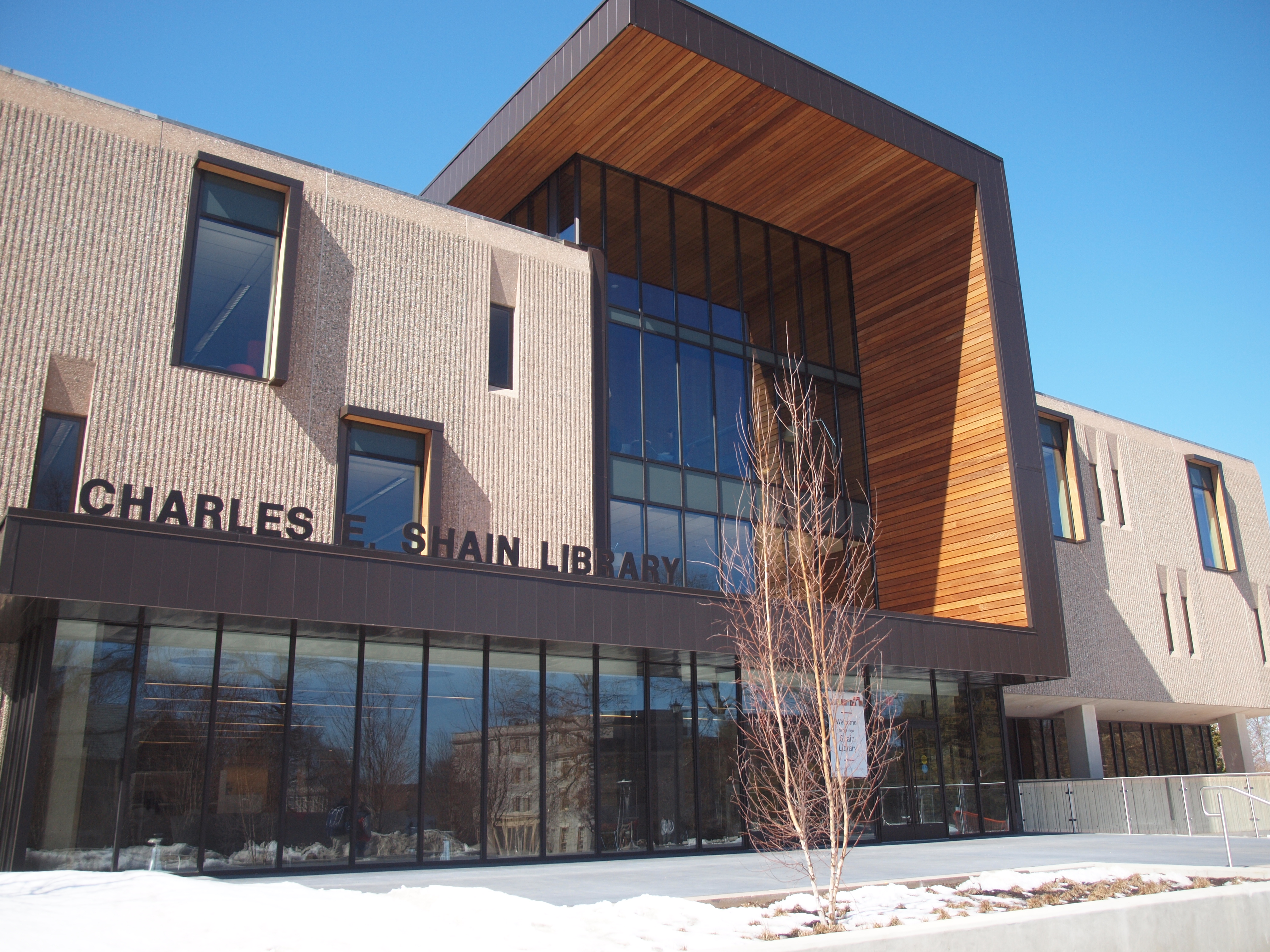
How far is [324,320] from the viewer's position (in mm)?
14711

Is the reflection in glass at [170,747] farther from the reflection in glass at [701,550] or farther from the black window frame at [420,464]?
the reflection in glass at [701,550]

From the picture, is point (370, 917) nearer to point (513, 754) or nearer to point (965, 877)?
point (965, 877)

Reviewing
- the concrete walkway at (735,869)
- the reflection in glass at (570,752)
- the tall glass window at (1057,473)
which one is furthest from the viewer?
the tall glass window at (1057,473)

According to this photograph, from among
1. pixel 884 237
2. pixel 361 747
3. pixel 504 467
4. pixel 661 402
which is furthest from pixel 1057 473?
pixel 361 747

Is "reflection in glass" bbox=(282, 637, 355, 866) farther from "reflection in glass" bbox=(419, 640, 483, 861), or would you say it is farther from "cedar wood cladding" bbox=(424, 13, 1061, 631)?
"cedar wood cladding" bbox=(424, 13, 1061, 631)

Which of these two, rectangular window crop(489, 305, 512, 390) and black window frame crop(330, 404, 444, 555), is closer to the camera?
black window frame crop(330, 404, 444, 555)

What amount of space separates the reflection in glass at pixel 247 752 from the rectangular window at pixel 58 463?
2541 millimetres

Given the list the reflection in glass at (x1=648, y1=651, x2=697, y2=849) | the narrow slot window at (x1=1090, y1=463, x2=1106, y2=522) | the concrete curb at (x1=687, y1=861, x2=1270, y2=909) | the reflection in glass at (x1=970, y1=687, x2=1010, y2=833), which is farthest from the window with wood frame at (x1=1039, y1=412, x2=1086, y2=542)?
the concrete curb at (x1=687, y1=861, x2=1270, y2=909)

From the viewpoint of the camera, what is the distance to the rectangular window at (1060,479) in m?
25.7

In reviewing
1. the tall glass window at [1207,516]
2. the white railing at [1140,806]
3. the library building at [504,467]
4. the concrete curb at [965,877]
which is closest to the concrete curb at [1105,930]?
the concrete curb at [965,877]

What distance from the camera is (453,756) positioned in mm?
13375

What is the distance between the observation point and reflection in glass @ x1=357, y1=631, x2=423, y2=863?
41.3 feet

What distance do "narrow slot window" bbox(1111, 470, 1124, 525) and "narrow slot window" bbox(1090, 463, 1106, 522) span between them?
546mm

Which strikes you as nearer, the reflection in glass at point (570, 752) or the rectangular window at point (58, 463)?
the rectangular window at point (58, 463)
